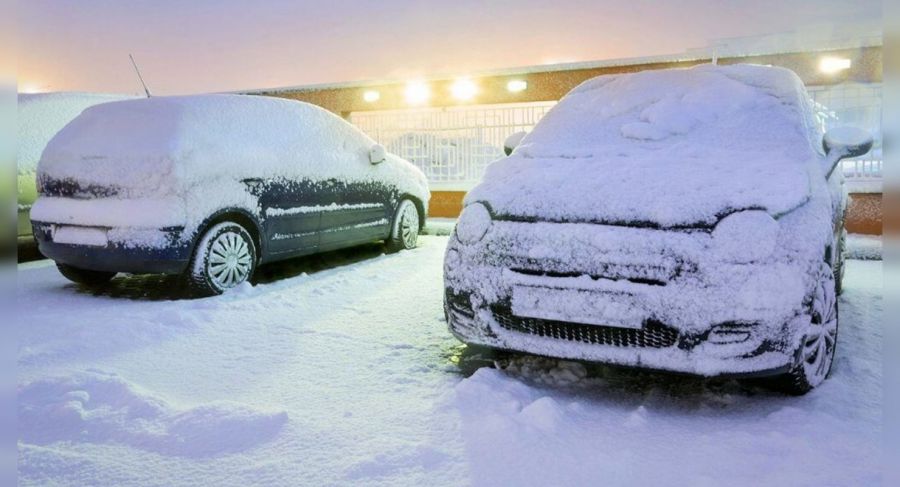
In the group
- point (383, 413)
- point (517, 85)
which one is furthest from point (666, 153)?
point (517, 85)

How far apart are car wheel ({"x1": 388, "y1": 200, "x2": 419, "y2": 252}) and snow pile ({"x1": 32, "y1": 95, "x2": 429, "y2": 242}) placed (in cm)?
139

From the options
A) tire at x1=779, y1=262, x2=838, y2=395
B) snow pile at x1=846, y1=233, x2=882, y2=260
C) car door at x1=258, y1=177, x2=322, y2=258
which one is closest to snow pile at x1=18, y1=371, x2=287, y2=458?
tire at x1=779, y1=262, x2=838, y2=395

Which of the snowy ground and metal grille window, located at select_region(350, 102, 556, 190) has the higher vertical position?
metal grille window, located at select_region(350, 102, 556, 190)

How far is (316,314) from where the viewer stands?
463 centimetres

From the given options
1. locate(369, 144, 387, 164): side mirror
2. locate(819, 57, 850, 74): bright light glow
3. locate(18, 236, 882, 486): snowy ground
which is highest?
locate(819, 57, 850, 74): bright light glow

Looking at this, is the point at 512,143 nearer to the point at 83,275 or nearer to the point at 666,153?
the point at 666,153

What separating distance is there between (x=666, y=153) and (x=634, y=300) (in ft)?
3.55

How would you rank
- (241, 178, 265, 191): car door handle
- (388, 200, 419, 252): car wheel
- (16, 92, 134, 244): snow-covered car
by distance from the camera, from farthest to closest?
1. (388, 200, 419, 252): car wheel
2. (16, 92, 134, 244): snow-covered car
3. (241, 178, 265, 191): car door handle

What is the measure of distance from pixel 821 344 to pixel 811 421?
0.46 m

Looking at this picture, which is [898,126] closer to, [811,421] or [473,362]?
[811,421]

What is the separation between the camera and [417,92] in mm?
13016

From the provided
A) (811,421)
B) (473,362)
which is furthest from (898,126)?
(473,362)

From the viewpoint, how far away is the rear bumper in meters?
4.77

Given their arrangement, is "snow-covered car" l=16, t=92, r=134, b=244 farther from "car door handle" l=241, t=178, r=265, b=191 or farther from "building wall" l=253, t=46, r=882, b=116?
"building wall" l=253, t=46, r=882, b=116
